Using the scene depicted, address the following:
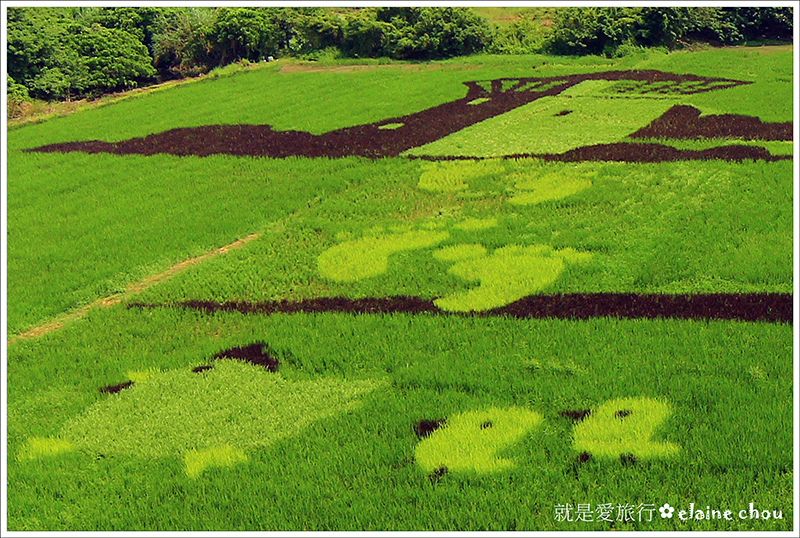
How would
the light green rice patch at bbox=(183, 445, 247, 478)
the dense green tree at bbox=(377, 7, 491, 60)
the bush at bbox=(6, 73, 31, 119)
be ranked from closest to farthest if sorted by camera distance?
the light green rice patch at bbox=(183, 445, 247, 478), the bush at bbox=(6, 73, 31, 119), the dense green tree at bbox=(377, 7, 491, 60)

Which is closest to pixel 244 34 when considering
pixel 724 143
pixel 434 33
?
pixel 434 33

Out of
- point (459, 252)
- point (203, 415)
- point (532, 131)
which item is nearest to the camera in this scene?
point (203, 415)

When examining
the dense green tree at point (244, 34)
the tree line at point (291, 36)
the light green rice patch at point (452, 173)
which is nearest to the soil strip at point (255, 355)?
the light green rice patch at point (452, 173)

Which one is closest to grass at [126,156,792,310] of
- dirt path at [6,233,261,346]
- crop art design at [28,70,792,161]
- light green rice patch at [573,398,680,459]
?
dirt path at [6,233,261,346]

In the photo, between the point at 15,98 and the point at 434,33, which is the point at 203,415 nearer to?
the point at 15,98

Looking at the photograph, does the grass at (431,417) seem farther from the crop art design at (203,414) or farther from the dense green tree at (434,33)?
the dense green tree at (434,33)

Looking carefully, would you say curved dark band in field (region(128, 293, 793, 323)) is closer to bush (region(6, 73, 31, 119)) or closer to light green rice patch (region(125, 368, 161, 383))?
light green rice patch (region(125, 368, 161, 383))
